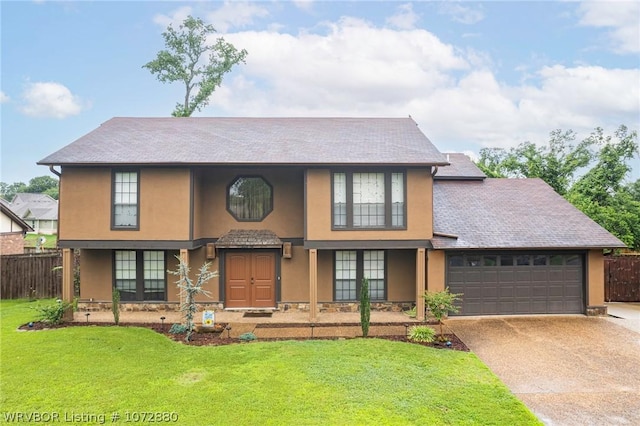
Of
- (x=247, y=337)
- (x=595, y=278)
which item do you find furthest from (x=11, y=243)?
(x=595, y=278)

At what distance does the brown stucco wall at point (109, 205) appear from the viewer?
39.6ft

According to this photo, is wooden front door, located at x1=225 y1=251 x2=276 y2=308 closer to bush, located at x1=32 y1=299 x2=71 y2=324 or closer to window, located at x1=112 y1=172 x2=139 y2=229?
window, located at x1=112 y1=172 x2=139 y2=229

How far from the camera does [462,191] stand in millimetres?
15250

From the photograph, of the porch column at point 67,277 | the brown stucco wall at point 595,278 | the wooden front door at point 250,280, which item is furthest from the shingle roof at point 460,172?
the porch column at point 67,277

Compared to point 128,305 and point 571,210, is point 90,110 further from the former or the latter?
point 571,210

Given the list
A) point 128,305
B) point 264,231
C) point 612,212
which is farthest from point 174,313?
point 612,212

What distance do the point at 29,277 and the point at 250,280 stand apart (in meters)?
9.52

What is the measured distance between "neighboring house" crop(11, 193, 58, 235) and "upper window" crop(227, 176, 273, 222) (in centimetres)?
5361

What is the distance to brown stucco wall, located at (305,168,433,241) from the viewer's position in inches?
469

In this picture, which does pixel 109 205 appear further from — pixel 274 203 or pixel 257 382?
pixel 257 382

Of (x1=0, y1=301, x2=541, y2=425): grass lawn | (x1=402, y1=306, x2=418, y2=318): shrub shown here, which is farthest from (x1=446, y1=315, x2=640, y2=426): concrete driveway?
(x1=402, y1=306, x2=418, y2=318): shrub

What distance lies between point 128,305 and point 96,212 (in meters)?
3.43

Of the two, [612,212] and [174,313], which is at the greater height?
[612,212]

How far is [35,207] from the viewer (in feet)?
183
